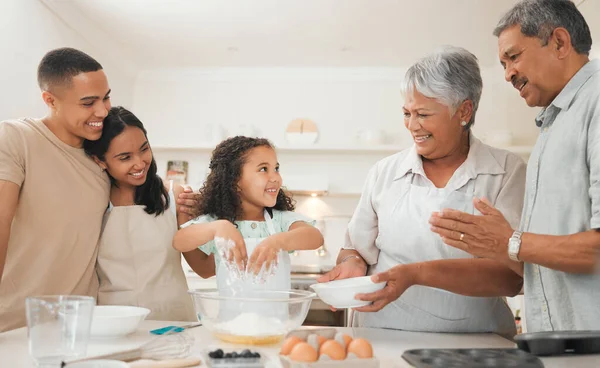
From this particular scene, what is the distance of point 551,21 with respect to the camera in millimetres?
1396

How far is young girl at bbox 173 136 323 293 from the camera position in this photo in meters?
1.67

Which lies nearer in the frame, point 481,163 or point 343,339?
point 343,339

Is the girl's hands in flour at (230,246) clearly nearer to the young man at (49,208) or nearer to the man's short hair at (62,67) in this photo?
the young man at (49,208)

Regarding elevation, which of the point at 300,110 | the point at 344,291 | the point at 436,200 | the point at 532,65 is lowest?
the point at 344,291

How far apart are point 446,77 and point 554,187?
1.72 ft

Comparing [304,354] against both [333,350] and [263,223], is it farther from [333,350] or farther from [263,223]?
[263,223]

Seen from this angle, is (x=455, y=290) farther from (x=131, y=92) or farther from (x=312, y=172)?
(x=131, y=92)

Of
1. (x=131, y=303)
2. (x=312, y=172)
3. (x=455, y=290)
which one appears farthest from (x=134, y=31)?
(x=455, y=290)

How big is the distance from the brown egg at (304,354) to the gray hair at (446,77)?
105cm

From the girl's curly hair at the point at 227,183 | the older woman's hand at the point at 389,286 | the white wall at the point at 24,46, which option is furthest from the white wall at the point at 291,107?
the older woman's hand at the point at 389,286

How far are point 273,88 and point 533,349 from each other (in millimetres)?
4340

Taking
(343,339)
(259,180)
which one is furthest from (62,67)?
(343,339)

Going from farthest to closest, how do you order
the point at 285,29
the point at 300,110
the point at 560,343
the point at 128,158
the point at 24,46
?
the point at 300,110
the point at 285,29
the point at 24,46
the point at 128,158
the point at 560,343

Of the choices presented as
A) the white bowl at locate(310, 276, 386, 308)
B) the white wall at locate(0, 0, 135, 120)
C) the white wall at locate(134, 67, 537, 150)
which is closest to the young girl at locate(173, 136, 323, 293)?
the white bowl at locate(310, 276, 386, 308)
